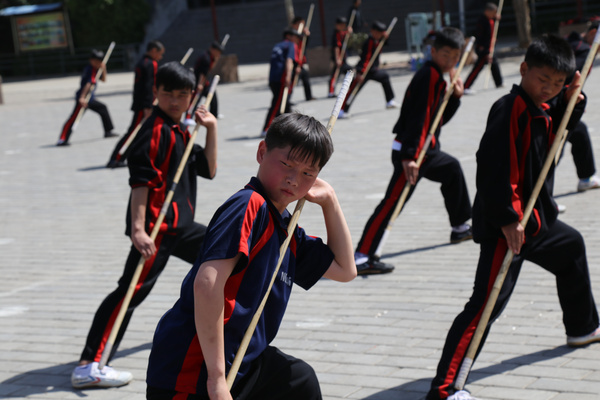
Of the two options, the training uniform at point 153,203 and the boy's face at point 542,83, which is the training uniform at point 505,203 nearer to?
the boy's face at point 542,83

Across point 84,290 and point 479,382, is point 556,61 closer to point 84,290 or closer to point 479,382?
point 479,382

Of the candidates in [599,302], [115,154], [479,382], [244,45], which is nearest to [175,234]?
[479,382]

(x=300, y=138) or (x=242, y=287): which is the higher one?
(x=300, y=138)

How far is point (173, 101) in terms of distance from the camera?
486cm

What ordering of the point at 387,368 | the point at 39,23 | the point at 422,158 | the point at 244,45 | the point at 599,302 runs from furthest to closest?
the point at 39,23
the point at 244,45
the point at 422,158
the point at 599,302
the point at 387,368

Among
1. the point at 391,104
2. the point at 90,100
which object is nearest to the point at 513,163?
the point at 391,104

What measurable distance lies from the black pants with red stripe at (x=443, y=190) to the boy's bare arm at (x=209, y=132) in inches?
78.9

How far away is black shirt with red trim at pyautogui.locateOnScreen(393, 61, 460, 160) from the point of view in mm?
6543

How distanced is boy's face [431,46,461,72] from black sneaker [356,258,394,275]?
4.90 ft

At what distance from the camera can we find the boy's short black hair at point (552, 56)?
4090 millimetres

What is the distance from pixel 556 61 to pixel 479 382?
1.59 m

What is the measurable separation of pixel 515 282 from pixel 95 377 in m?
2.24

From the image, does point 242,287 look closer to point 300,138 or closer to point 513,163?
point 300,138

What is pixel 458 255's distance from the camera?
22.8 ft
